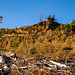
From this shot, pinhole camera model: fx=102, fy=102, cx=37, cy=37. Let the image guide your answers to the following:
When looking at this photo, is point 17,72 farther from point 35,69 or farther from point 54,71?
point 54,71

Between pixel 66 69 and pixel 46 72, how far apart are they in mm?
973

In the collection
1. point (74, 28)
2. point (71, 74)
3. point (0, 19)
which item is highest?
point (0, 19)

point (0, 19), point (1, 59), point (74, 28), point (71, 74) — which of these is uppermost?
point (0, 19)

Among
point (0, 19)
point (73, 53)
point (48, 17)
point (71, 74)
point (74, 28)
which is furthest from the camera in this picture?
point (48, 17)

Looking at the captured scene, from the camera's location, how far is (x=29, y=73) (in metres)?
4.50

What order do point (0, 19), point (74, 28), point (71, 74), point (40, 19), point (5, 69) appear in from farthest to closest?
point (40, 19) < point (0, 19) < point (74, 28) < point (5, 69) < point (71, 74)

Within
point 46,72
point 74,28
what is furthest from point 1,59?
point 74,28

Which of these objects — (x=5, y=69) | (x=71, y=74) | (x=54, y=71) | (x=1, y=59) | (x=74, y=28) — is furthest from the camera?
(x=74, y=28)

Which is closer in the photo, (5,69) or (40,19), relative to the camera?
(5,69)

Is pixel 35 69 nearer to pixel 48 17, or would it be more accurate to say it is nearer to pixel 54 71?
pixel 54 71

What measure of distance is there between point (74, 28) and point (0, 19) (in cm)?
1381

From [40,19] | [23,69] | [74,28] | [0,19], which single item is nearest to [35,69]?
[23,69]

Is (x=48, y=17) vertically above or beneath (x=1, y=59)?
above

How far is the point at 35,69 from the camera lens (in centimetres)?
470
